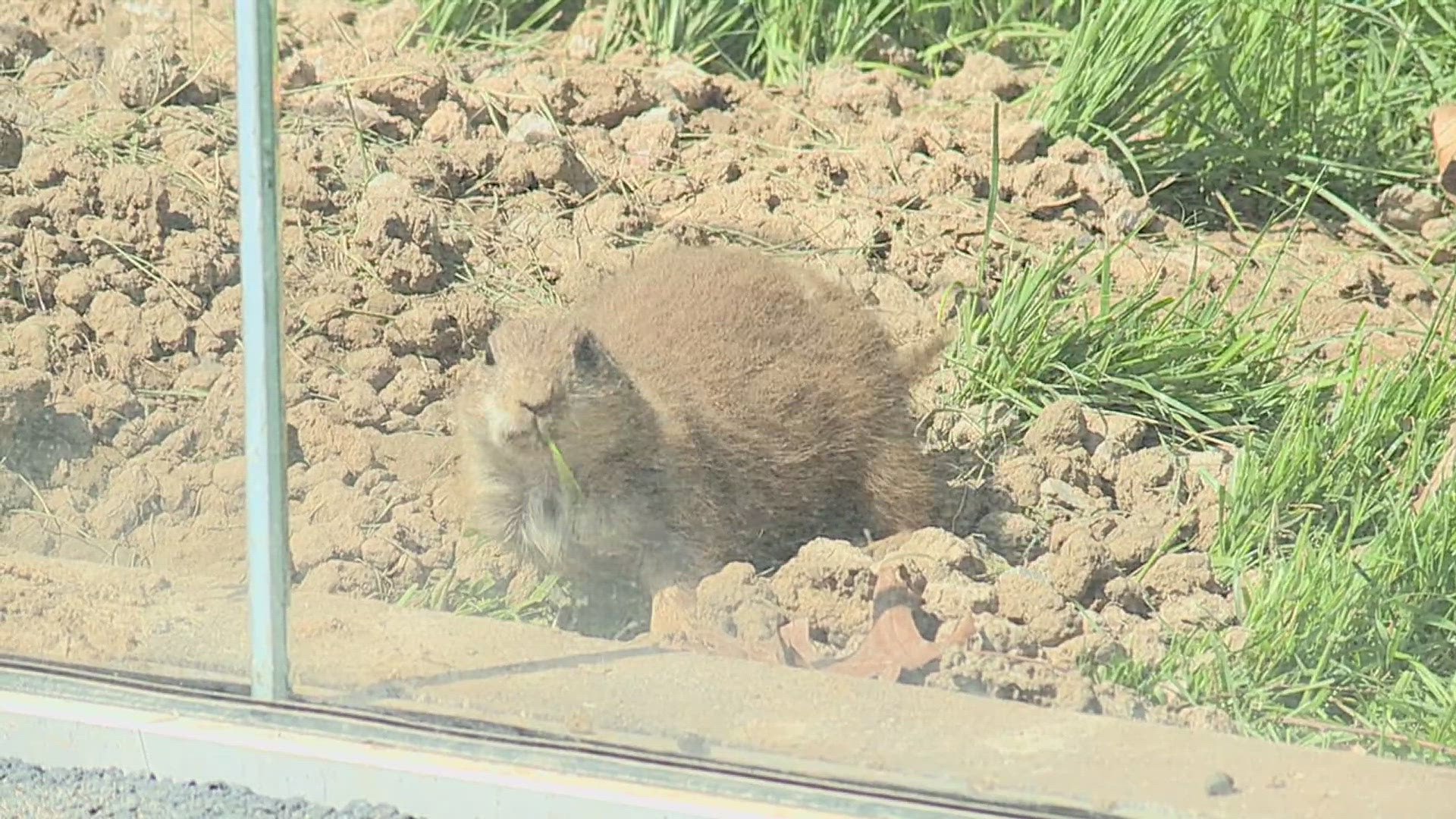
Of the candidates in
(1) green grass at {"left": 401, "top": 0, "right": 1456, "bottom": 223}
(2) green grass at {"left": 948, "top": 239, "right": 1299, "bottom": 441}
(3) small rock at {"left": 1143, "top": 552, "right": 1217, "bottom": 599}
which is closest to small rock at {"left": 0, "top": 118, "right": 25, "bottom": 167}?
(1) green grass at {"left": 401, "top": 0, "right": 1456, "bottom": 223}

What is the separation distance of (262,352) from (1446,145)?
2564mm

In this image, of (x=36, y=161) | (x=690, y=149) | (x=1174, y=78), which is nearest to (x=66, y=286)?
(x=36, y=161)

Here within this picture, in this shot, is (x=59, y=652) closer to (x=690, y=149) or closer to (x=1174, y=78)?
(x=690, y=149)

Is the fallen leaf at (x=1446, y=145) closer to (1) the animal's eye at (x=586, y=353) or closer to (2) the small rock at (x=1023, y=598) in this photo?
(2) the small rock at (x=1023, y=598)

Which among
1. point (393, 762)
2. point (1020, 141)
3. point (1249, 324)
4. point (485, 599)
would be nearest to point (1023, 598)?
point (485, 599)

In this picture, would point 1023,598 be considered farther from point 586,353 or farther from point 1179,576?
point 586,353

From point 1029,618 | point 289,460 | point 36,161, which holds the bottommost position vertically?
point 1029,618

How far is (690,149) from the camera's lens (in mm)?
5027

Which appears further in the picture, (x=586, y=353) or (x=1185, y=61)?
(x=1185, y=61)

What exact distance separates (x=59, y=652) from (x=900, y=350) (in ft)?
6.27

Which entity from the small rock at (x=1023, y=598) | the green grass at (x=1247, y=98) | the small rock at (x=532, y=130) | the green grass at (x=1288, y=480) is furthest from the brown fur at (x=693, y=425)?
the green grass at (x=1247, y=98)

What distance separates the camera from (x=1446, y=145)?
13.6 ft

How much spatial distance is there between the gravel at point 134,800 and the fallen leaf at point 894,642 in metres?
0.68

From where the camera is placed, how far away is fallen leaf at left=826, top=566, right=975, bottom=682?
2904 millimetres
